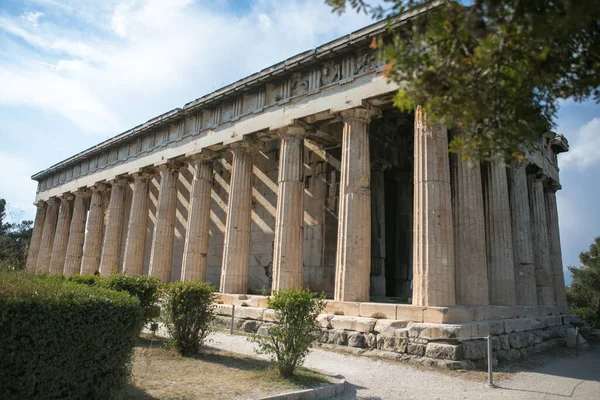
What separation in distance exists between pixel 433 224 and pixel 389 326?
2890 mm

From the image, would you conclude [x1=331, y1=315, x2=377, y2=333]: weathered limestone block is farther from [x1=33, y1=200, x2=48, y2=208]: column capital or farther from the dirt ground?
[x1=33, y1=200, x2=48, y2=208]: column capital

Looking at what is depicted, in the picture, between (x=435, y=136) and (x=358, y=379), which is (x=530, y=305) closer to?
(x=435, y=136)

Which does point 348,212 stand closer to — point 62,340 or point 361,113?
point 361,113

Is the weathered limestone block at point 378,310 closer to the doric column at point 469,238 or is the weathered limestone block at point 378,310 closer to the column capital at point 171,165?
the doric column at point 469,238

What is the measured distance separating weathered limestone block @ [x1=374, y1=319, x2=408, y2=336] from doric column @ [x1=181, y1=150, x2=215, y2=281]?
9302 millimetres

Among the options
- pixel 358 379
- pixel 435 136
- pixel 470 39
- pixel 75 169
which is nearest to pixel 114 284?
pixel 358 379

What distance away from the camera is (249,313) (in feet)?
49.2

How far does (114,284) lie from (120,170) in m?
14.1

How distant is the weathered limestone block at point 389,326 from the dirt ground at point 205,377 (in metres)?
3.37

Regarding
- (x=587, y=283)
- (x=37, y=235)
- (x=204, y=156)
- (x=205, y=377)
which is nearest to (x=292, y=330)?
(x=205, y=377)

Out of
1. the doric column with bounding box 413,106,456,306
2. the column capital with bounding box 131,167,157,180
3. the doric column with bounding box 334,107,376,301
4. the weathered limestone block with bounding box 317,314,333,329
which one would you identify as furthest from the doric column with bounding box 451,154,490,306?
the column capital with bounding box 131,167,157,180

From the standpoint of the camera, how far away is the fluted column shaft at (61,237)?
29.3 meters

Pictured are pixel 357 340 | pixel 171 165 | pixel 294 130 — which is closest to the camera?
pixel 357 340

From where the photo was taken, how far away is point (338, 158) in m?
18.8
